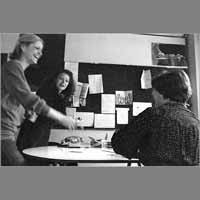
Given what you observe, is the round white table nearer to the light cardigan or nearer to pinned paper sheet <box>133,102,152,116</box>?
the light cardigan

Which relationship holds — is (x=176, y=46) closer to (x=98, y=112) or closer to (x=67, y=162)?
(x=98, y=112)

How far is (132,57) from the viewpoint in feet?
7.78

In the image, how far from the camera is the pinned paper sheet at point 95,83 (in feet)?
7.64

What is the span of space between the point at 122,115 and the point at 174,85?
503 mm

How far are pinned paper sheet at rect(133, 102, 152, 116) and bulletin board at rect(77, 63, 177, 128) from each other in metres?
0.03

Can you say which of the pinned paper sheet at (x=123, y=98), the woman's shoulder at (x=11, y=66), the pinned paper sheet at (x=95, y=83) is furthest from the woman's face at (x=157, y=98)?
the woman's shoulder at (x=11, y=66)

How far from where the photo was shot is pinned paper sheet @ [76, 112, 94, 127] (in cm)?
231

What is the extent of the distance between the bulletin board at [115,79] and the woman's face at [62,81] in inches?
4.4

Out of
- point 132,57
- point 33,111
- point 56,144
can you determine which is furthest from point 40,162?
point 132,57

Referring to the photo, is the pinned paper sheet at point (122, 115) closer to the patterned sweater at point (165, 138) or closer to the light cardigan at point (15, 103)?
the patterned sweater at point (165, 138)

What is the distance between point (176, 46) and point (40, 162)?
1.55 meters

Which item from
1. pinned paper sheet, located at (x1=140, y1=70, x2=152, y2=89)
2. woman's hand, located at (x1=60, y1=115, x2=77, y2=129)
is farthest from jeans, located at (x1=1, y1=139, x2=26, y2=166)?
pinned paper sheet, located at (x1=140, y1=70, x2=152, y2=89)

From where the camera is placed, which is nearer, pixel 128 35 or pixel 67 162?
pixel 67 162

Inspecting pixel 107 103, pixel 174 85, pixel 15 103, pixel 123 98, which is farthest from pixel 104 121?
pixel 15 103
